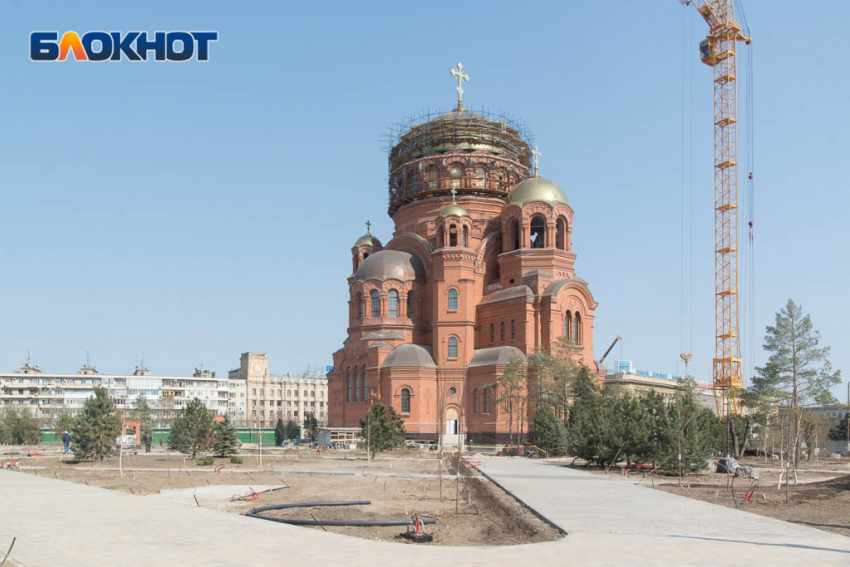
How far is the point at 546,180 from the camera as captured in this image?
5253cm

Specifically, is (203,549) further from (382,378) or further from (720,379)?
(720,379)

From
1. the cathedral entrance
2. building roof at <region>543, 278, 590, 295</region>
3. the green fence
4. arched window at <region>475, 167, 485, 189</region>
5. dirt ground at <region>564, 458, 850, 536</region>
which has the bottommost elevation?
the green fence

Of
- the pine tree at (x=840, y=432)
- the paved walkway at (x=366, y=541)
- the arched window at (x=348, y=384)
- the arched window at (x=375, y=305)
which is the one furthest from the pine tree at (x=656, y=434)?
the pine tree at (x=840, y=432)

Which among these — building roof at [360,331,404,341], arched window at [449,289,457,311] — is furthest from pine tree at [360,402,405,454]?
arched window at [449,289,457,311]

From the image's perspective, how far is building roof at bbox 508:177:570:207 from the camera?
51047 millimetres

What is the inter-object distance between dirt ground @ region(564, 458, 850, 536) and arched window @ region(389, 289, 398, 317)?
2706cm

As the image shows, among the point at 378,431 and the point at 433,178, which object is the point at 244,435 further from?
the point at 378,431

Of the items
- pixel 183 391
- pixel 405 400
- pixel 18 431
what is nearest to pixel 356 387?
pixel 405 400

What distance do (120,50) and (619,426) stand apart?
19077 mm

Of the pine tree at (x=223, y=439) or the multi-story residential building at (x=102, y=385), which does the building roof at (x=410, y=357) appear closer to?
the pine tree at (x=223, y=439)

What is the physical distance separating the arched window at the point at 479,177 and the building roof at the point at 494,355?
12896mm

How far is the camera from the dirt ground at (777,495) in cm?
1467

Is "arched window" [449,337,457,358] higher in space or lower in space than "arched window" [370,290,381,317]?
lower

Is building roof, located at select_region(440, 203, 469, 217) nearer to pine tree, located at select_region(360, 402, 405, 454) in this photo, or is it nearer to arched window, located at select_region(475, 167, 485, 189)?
arched window, located at select_region(475, 167, 485, 189)
